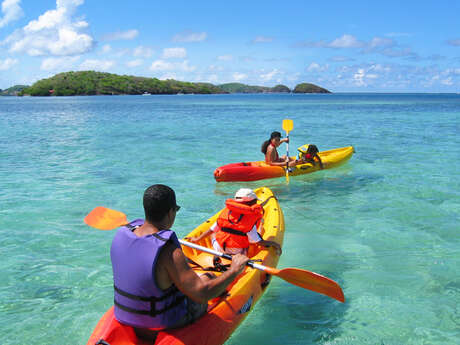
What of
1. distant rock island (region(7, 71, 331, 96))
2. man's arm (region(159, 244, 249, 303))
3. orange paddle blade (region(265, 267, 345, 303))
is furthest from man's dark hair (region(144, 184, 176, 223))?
distant rock island (region(7, 71, 331, 96))

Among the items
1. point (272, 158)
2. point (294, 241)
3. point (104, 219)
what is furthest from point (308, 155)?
point (104, 219)

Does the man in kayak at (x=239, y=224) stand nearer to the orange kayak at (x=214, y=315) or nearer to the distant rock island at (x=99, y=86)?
the orange kayak at (x=214, y=315)

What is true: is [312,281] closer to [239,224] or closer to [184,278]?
[239,224]

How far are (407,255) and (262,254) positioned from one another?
2.76m

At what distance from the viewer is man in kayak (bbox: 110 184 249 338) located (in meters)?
2.58

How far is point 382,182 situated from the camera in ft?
34.7

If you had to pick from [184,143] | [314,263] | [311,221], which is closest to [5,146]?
[184,143]

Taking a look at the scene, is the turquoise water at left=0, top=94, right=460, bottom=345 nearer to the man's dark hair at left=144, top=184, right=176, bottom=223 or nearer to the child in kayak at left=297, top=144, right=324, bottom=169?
the child in kayak at left=297, top=144, right=324, bottom=169

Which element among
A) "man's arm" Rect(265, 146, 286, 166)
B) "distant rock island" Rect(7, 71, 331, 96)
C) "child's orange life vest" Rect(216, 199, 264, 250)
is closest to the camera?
"child's orange life vest" Rect(216, 199, 264, 250)

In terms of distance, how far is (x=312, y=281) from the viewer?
12.0ft

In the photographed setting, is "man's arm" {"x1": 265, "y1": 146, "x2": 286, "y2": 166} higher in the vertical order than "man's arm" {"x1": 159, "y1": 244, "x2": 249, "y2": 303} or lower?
lower

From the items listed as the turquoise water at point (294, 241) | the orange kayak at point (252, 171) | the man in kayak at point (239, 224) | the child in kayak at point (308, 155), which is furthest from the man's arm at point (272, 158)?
the man in kayak at point (239, 224)

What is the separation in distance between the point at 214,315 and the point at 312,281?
975mm

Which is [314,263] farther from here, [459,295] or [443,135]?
[443,135]
